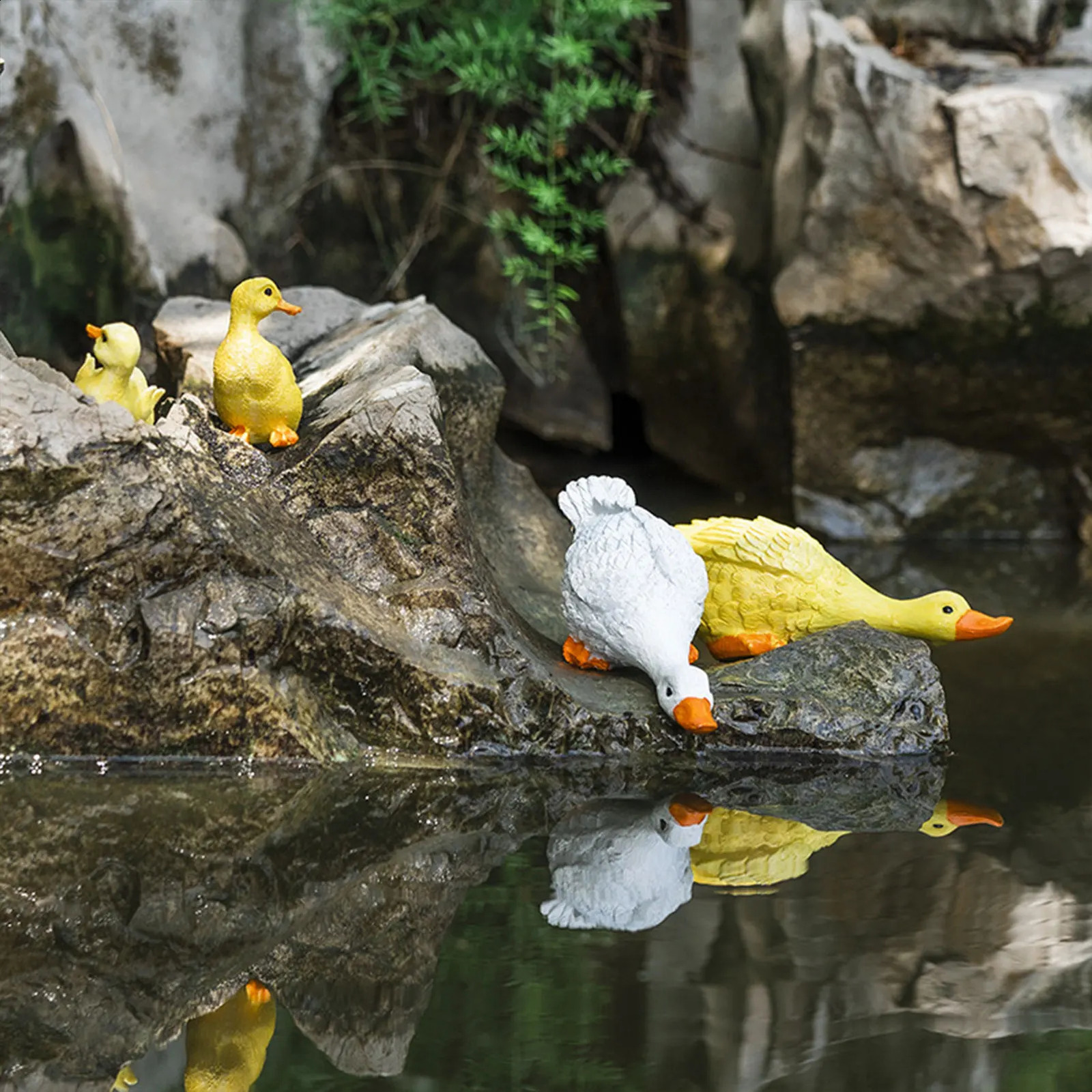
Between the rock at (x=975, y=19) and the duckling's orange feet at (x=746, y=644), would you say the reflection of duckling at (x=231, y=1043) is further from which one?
the rock at (x=975, y=19)

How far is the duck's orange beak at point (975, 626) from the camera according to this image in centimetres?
339

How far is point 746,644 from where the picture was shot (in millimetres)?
3467

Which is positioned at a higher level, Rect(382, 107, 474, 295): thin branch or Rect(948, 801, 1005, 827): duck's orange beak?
Rect(948, 801, 1005, 827): duck's orange beak

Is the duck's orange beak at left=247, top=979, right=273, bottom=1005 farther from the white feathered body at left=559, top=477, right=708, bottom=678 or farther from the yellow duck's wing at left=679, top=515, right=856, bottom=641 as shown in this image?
the yellow duck's wing at left=679, top=515, right=856, bottom=641

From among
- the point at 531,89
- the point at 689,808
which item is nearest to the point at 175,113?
the point at 531,89

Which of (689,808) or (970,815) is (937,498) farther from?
(689,808)

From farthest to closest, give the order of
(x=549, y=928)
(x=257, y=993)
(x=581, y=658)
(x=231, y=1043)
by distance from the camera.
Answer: (x=581, y=658), (x=549, y=928), (x=257, y=993), (x=231, y=1043)

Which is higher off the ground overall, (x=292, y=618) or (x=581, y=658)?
(x=292, y=618)

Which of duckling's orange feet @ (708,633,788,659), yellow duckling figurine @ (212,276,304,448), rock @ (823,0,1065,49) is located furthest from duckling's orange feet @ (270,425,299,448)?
rock @ (823,0,1065,49)

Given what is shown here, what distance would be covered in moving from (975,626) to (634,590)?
0.81 meters

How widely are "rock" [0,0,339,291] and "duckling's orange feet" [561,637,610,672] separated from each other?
2800 mm

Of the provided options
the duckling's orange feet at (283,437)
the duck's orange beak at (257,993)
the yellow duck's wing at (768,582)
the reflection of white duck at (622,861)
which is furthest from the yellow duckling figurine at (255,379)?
the duck's orange beak at (257,993)

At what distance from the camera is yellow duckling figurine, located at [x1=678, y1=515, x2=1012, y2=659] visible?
345 centimetres

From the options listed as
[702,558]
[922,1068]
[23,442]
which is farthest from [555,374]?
[922,1068]
